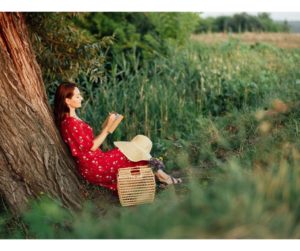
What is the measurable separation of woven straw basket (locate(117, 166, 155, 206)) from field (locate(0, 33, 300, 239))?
102 millimetres

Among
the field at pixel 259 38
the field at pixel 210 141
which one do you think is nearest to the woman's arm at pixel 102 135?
the field at pixel 210 141

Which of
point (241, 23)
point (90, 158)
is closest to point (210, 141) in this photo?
point (90, 158)

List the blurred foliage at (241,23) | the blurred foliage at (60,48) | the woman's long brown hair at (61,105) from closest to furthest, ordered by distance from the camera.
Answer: the woman's long brown hair at (61,105)
the blurred foliage at (60,48)
the blurred foliage at (241,23)

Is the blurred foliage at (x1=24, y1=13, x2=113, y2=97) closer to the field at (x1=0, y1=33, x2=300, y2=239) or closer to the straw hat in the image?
the field at (x1=0, y1=33, x2=300, y2=239)

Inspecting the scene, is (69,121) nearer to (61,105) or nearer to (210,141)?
(61,105)

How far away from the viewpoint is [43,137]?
4934 mm

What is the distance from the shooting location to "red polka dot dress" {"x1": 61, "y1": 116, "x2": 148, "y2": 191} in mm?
5199

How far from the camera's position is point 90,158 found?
5223 millimetres

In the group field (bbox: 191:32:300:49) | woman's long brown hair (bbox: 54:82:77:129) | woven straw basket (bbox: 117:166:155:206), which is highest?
field (bbox: 191:32:300:49)

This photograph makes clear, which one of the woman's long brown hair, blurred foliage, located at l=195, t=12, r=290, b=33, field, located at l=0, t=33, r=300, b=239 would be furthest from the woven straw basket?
blurred foliage, located at l=195, t=12, r=290, b=33

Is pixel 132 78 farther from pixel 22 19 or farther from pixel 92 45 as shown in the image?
pixel 22 19

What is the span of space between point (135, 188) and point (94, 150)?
0.48 meters

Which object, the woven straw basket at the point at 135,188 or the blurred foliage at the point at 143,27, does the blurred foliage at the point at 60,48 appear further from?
the blurred foliage at the point at 143,27

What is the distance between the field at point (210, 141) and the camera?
3.83 meters
